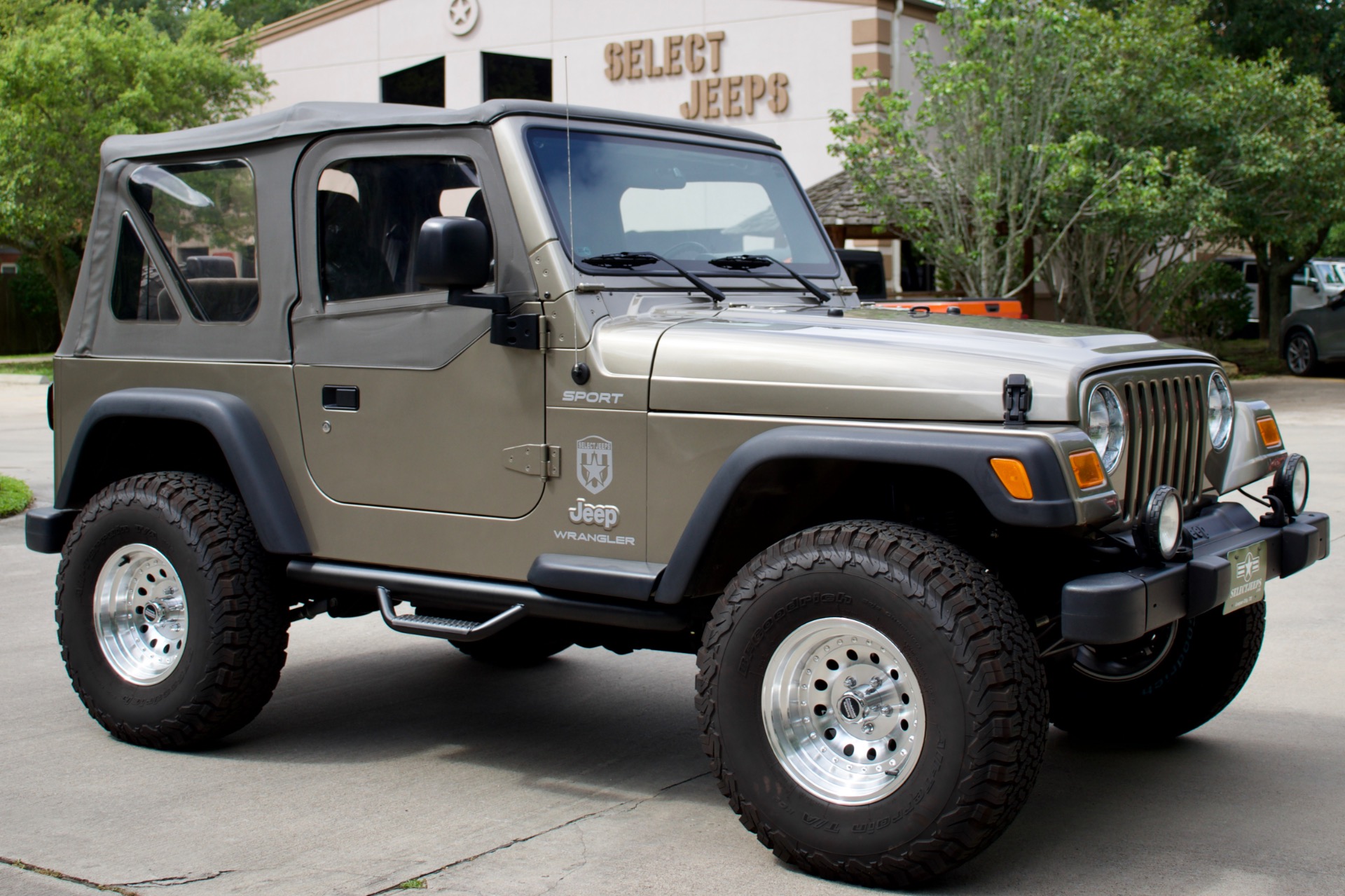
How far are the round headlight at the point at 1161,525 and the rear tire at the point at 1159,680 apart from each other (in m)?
1.04

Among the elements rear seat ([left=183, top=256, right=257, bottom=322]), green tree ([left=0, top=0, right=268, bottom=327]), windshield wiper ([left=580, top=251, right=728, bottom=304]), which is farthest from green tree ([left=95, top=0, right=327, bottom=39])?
windshield wiper ([left=580, top=251, right=728, bottom=304])

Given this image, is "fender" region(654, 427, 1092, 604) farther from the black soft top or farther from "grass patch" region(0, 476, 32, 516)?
"grass patch" region(0, 476, 32, 516)

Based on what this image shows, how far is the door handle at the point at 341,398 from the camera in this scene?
4773 mm

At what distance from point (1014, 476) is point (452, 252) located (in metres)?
1.76

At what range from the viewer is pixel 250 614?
495 cm

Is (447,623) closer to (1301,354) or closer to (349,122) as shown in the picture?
(349,122)

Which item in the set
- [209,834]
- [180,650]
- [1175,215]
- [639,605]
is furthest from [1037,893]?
[1175,215]

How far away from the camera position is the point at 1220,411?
4.52 meters

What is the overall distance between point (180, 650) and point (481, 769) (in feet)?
3.91

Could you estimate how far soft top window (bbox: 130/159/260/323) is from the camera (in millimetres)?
5086

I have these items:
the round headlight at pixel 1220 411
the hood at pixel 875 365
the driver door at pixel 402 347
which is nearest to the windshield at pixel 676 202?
the driver door at pixel 402 347

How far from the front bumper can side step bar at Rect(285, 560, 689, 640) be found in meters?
1.20

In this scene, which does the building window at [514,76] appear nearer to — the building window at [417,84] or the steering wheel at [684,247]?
the building window at [417,84]

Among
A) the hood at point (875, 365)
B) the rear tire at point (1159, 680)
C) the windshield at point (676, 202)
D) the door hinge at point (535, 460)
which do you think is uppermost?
the windshield at point (676, 202)
